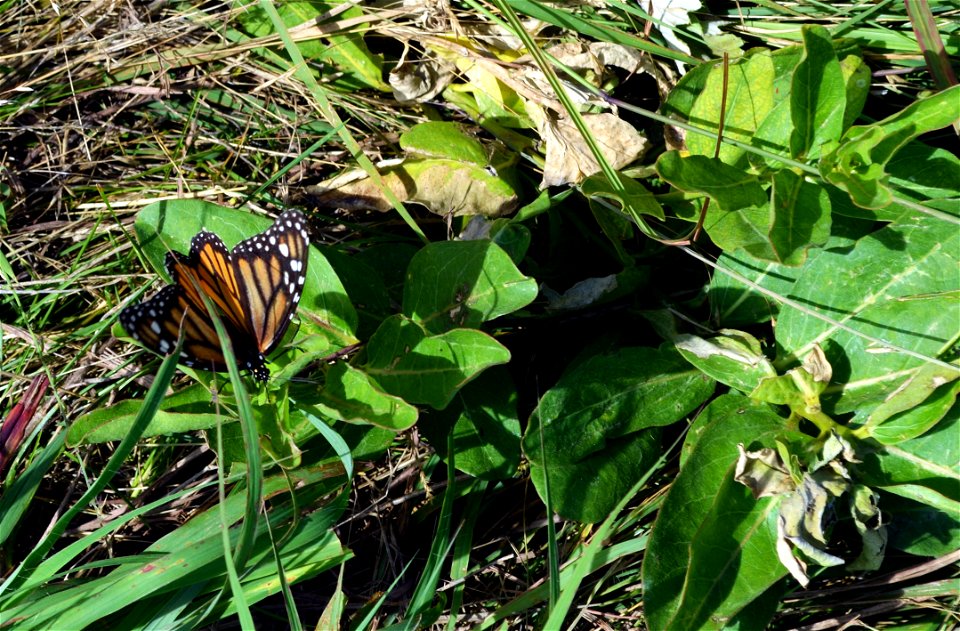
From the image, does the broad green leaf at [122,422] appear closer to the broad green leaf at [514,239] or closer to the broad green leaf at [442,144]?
the broad green leaf at [514,239]

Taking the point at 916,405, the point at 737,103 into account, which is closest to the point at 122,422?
the point at 737,103

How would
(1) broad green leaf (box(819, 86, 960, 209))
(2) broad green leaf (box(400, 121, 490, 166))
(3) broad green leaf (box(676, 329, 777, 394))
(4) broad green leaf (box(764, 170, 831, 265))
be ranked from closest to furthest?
(1) broad green leaf (box(819, 86, 960, 209)) → (4) broad green leaf (box(764, 170, 831, 265)) → (3) broad green leaf (box(676, 329, 777, 394)) → (2) broad green leaf (box(400, 121, 490, 166))

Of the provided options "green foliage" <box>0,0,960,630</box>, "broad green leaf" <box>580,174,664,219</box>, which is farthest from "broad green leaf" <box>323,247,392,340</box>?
"broad green leaf" <box>580,174,664,219</box>

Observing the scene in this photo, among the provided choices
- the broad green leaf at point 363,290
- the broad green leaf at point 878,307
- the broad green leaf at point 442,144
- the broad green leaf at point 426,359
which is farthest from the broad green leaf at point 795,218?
the broad green leaf at point 363,290

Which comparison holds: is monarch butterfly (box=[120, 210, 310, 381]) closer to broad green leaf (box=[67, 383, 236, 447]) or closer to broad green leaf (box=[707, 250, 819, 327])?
broad green leaf (box=[67, 383, 236, 447])

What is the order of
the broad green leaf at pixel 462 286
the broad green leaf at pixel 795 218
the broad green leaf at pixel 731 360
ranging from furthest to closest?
1. the broad green leaf at pixel 731 360
2. the broad green leaf at pixel 462 286
3. the broad green leaf at pixel 795 218

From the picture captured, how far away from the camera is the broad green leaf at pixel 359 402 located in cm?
194

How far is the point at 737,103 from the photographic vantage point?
221cm

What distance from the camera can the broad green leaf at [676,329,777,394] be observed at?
216cm

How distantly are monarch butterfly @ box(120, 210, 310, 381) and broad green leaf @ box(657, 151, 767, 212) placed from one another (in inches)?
33.6

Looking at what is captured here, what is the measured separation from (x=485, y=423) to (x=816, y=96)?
1.19 metres

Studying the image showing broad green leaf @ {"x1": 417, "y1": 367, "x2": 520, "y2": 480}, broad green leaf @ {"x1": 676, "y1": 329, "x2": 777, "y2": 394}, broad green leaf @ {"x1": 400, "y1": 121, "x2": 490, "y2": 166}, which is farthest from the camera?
broad green leaf @ {"x1": 400, "y1": 121, "x2": 490, "y2": 166}

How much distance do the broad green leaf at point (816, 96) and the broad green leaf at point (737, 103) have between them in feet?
0.58

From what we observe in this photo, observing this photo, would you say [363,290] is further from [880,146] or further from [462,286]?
[880,146]
